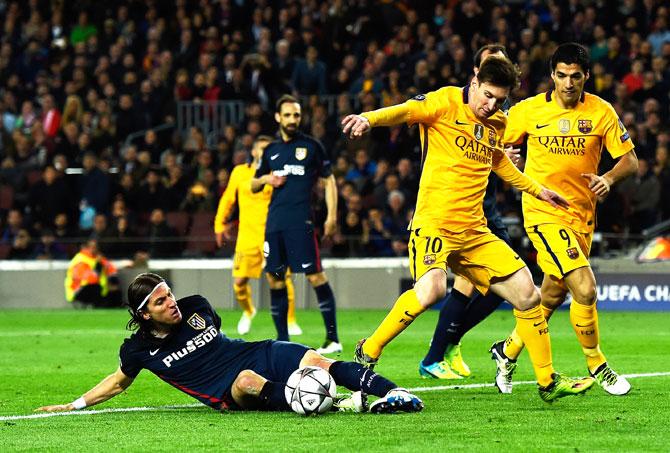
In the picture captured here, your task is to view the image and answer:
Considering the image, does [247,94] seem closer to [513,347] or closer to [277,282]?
[277,282]

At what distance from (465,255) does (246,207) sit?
8029 mm

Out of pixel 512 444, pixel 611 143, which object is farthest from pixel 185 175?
pixel 512 444

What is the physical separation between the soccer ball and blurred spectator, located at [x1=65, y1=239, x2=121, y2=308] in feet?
45.7

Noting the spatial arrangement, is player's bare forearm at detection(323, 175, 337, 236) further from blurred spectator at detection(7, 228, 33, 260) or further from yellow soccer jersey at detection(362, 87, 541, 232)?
blurred spectator at detection(7, 228, 33, 260)

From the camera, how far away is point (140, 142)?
84.7ft

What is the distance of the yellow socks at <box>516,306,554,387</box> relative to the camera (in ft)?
29.1

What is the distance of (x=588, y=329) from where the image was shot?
31.1 feet

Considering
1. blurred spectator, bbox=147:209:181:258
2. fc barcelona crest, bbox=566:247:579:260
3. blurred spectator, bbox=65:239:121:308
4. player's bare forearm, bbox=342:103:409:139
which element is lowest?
blurred spectator, bbox=65:239:121:308

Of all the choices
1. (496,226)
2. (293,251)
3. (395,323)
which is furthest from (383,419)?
(293,251)

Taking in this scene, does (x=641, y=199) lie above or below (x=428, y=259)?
below

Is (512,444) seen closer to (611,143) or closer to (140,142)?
(611,143)

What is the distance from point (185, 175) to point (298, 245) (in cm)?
1029

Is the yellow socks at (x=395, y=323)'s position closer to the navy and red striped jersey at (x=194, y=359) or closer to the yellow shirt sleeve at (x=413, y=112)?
the navy and red striped jersey at (x=194, y=359)

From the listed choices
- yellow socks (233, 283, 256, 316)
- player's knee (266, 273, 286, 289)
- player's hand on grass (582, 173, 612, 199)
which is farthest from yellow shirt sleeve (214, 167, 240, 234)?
player's hand on grass (582, 173, 612, 199)
